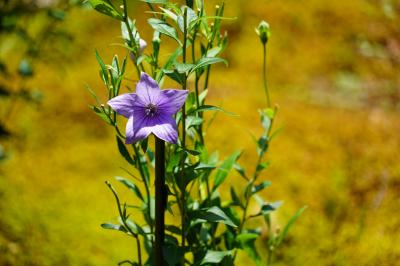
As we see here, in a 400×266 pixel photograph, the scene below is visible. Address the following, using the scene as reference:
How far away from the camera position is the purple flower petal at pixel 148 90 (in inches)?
32.5

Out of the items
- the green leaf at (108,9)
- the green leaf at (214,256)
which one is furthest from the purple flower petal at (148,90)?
the green leaf at (214,256)

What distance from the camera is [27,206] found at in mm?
1576

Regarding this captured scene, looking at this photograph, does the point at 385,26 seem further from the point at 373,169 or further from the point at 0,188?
the point at 0,188

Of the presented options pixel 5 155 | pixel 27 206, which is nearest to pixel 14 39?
pixel 5 155

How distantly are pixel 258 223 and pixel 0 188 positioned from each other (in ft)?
2.51

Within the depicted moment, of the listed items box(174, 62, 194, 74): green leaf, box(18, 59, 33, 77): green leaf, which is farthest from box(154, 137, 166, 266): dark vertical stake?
box(18, 59, 33, 77): green leaf

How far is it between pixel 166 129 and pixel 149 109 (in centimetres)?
5

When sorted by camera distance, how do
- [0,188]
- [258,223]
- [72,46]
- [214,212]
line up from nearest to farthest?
[214,212] → [258,223] → [0,188] → [72,46]

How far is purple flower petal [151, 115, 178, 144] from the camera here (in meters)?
0.80

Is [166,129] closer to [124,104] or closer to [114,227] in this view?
[124,104]

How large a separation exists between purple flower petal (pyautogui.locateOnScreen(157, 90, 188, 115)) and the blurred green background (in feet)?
Result: 1.32

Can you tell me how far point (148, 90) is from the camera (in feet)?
2.74

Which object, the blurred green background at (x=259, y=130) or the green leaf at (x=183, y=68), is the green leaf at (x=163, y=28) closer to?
the green leaf at (x=183, y=68)

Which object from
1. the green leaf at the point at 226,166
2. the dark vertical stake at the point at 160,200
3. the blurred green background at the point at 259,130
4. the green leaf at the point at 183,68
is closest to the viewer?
the green leaf at the point at 183,68
